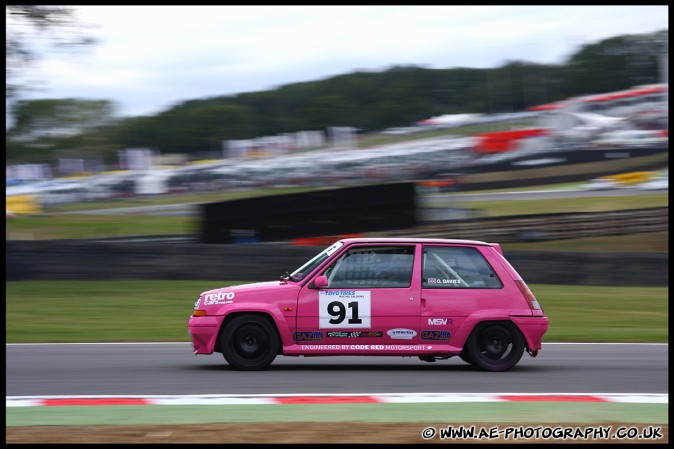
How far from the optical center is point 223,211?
73.2ft

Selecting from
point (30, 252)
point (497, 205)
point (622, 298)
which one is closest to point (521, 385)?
point (622, 298)

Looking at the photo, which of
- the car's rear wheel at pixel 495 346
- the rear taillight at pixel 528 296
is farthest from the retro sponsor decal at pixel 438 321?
the rear taillight at pixel 528 296

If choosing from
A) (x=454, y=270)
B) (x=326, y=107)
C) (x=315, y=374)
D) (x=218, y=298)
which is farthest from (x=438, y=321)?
(x=326, y=107)

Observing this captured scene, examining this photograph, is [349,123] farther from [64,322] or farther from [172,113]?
[64,322]

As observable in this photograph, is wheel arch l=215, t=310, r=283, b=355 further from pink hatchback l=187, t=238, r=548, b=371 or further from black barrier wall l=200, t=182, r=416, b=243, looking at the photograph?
black barrier wall l=200, t=182, r=416, b=243

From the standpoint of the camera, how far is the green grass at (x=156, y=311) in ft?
41.9

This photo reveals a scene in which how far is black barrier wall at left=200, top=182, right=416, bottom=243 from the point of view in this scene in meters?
22.3

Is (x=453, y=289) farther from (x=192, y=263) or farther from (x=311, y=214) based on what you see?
(x=311, y=214)

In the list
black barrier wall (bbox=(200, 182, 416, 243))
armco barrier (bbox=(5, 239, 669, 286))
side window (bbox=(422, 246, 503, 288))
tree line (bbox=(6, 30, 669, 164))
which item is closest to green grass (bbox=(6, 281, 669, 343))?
armco barrier (bbox=(5, 239, 669, 286))

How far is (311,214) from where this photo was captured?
22625 mm

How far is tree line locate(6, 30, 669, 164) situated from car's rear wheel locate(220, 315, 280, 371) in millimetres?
24679

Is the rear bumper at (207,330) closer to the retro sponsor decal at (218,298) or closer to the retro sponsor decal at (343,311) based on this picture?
the retro sponsor decal at (218,298)

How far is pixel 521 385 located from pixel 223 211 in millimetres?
15153

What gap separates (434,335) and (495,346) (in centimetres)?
67
